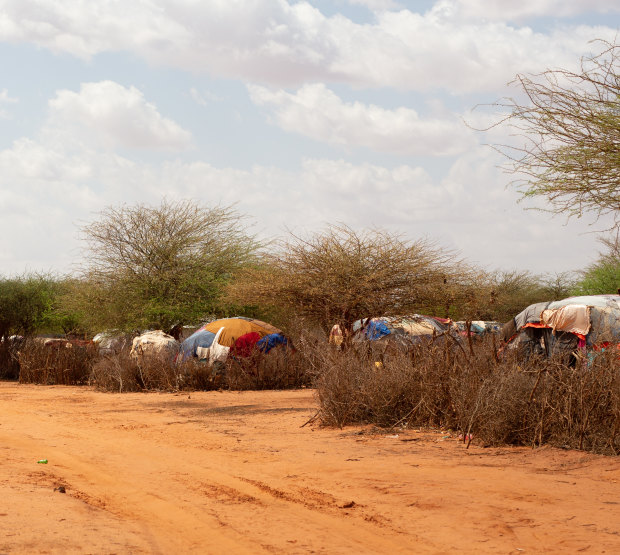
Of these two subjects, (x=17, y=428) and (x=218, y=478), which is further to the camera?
(x=17, y=428)

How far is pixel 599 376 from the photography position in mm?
8891

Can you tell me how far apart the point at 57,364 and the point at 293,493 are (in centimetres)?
1699

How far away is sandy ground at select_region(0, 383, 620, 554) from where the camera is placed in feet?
17.9

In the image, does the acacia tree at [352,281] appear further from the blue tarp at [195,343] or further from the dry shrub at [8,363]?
the dry shrub at [8,363]

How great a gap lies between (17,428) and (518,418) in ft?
25.0

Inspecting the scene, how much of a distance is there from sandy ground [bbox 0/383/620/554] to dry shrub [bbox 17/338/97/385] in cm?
1050

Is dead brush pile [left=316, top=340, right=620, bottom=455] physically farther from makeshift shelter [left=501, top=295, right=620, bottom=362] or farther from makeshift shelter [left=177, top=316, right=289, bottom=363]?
makeshift shelter [left=177, top=316, right=289, bottom=363]

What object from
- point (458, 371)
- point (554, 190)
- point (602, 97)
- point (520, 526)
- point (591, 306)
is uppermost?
point (602, 97)

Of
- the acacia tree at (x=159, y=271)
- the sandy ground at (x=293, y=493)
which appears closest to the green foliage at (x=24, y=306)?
the acacia tree at (x=159, y=271)

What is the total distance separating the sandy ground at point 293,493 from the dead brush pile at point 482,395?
1.08 ft

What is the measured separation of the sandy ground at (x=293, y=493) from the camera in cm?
546

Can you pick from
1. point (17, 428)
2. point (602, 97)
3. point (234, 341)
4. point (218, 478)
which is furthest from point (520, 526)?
point (234, 341)

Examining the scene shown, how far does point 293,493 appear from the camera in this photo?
7090 mm

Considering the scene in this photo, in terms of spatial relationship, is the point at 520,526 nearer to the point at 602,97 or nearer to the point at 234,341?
the point at 602,97
